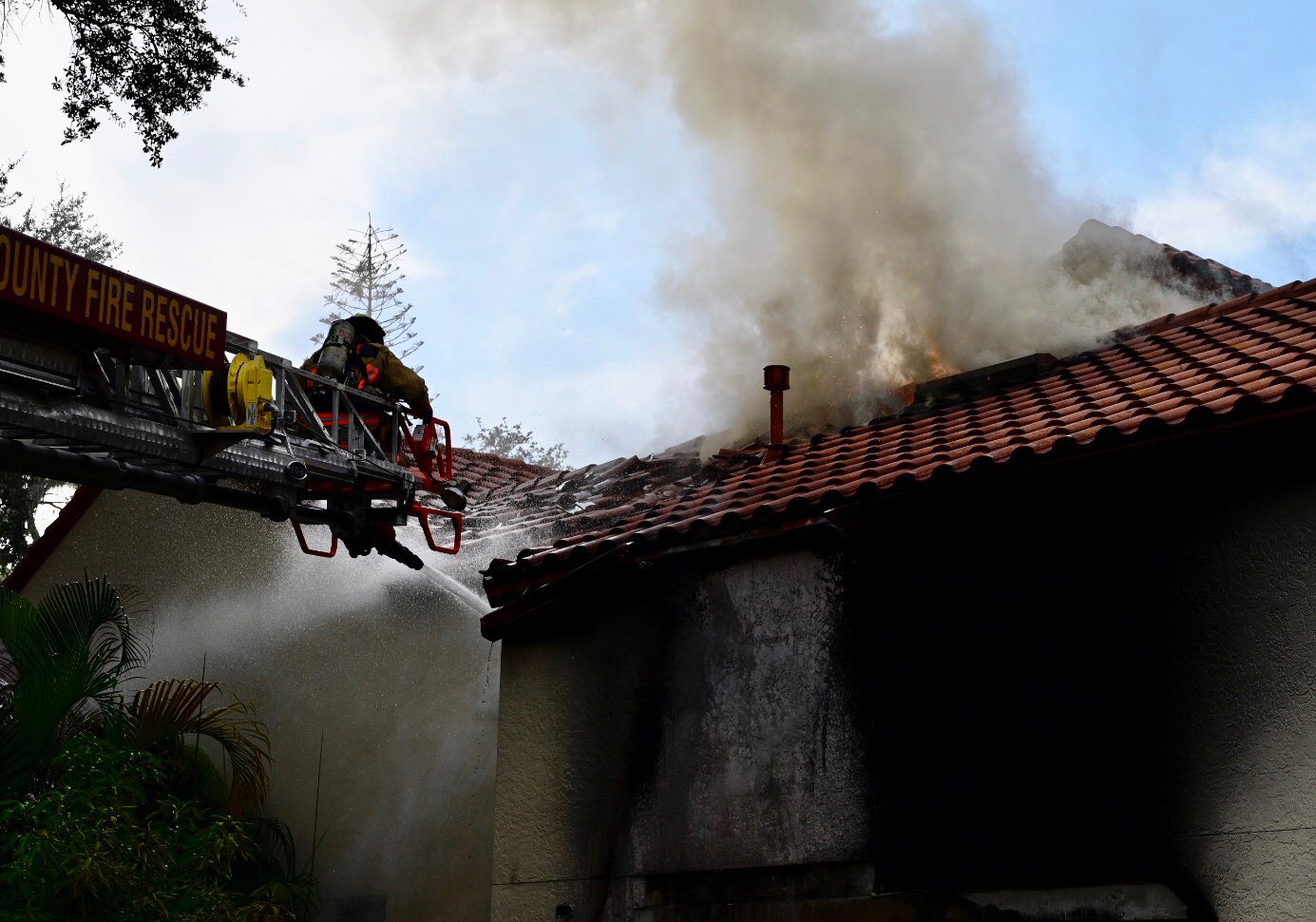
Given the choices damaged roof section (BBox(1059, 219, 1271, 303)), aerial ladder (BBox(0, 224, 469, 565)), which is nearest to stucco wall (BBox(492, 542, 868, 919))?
aerial ladder (BBox(0, 224, 469, 565))

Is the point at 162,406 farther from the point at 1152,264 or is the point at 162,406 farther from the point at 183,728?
the point at 1152,264

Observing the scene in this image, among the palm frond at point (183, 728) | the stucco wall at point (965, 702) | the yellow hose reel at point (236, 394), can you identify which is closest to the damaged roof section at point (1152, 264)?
the stucco wall at point (965, 702)

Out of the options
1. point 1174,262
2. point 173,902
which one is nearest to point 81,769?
point 173,902

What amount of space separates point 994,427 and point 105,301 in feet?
16.8

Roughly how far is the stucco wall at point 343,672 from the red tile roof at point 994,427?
220cm

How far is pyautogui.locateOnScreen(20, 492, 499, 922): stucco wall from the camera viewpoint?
11.4 meters

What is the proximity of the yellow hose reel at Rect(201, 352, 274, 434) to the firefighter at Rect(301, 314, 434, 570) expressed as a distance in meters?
1.60

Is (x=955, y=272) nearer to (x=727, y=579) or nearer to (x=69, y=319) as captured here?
(x=727, y=579)

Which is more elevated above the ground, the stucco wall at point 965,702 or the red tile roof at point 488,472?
the red tile roof at point 488,472

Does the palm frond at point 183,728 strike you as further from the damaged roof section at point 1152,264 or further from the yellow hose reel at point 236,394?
the damaged roof section at point 1152,264

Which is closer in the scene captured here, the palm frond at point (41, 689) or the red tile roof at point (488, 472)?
the palm frond at point (41, 689)

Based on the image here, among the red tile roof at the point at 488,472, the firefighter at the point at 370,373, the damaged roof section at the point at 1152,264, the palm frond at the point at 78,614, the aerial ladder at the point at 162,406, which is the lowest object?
the palm frond at the point at 78,614

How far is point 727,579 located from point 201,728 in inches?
178

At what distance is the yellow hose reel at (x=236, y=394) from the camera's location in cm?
794
